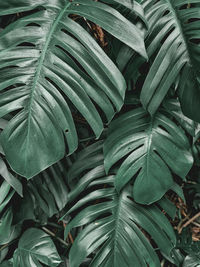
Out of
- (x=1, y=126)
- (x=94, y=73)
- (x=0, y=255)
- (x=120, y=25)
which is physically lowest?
(x=0, y=255)

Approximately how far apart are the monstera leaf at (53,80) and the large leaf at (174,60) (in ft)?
0.26

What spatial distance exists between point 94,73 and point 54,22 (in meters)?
0.19

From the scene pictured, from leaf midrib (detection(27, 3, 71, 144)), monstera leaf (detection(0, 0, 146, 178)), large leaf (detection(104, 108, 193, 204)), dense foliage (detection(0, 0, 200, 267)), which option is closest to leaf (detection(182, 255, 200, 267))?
dense foliage (detection(0, 0, 200, 267))

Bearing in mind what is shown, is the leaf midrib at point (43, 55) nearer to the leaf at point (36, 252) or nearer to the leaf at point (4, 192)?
the leaf at point (4, 192)

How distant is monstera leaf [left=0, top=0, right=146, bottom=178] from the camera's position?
2.59ft

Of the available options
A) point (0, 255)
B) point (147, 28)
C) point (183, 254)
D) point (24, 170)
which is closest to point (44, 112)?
point (24, 170)

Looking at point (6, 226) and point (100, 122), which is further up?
point (100, 122)

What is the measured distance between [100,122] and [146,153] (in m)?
0.18

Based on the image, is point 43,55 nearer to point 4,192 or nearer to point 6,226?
point 4,192

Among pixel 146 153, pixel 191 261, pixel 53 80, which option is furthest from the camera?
pixel 191 261

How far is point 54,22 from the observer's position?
905mm

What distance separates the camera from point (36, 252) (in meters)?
0.99

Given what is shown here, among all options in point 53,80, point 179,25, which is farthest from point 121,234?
point 179,25

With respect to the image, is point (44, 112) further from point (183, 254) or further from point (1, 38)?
point (183, 254)
